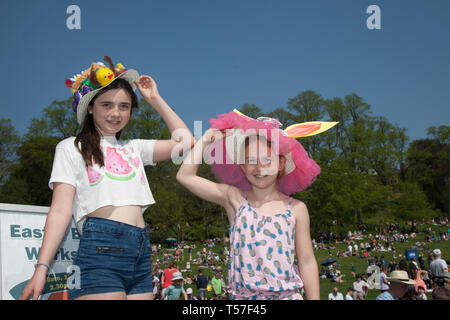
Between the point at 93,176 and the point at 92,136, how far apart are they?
0.33 meters

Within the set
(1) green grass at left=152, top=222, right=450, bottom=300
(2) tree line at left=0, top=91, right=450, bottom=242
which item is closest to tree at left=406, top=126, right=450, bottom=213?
(2) tree line at left=0, top=91, right=450, bottom=242

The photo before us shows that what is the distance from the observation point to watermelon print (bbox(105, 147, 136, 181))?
2568 millimetres

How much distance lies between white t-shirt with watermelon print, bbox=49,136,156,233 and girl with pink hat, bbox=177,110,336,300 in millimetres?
376

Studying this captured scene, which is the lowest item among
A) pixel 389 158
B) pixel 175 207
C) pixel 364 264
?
pixel 364 264

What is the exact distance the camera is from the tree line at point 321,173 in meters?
30.5

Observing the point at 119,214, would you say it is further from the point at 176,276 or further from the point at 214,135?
the point at 176,276

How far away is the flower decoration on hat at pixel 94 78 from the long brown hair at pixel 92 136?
6 cm

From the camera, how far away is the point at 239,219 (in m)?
2.73

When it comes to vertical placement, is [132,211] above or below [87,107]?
below

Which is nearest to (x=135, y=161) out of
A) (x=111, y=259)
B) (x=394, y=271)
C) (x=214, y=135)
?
(x=214, y=135)

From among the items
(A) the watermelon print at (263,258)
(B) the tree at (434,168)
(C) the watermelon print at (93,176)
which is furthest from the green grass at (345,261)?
(C) the watermelon print at (93,176)

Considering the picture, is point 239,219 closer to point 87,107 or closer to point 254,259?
point 254,259
